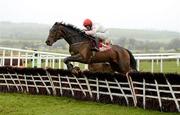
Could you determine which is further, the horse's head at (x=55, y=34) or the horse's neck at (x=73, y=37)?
the horse's neck at (x=73, y=37)

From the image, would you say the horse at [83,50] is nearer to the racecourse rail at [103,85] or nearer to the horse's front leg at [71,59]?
the horse's front leg at [71,59]

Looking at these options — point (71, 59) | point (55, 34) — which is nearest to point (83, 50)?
point (71, 59)

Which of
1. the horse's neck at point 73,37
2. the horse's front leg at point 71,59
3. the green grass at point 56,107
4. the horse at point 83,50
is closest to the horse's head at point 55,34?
the horse at point 83,50

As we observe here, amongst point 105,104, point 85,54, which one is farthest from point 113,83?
point 85,54

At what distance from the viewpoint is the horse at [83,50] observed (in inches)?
448

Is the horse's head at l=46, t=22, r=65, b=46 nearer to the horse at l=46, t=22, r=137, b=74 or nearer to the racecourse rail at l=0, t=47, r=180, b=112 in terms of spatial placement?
the horse at l=46, t=22, r=137, b=74

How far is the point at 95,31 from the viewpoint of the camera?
11.5m

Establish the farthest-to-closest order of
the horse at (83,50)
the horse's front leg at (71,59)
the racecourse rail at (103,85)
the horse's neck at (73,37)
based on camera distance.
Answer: the horse's neck at (73,37), the horse at (83,50), the horse's front leg at (71,59), the racecourse rail at (103,85)

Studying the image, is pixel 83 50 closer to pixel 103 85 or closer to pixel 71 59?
pixel 71 59

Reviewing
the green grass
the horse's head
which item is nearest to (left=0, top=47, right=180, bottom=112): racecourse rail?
the green grass

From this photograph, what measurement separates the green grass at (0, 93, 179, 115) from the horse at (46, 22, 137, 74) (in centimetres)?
84

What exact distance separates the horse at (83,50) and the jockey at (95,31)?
0.09 meters

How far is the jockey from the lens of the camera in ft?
37.6

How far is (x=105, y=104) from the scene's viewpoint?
10.5 m
